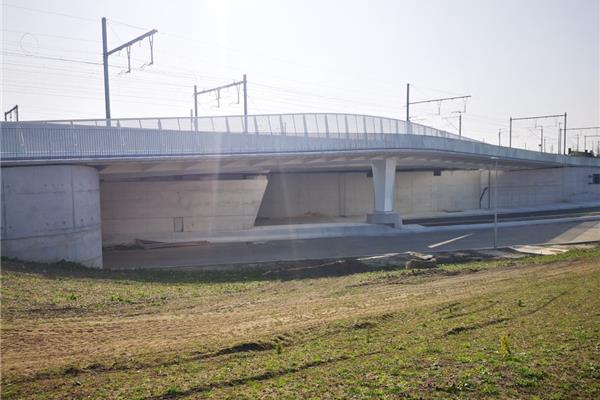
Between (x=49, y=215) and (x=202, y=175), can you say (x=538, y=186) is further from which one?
(x=49, y=215)

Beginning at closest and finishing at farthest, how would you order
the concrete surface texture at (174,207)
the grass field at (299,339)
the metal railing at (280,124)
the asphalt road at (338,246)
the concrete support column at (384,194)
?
the grass field at (299,339)
the asphalt road at (338,246)
the metal railing at (280,124)
the concrete surface texture at (174,207)
the concrete support column at (384,194)

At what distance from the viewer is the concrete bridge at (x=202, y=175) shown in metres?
19.9

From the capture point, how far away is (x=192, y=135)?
2612cm

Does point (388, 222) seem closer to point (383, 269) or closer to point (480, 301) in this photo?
point (383, 269)

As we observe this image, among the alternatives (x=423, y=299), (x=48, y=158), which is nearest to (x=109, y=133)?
(x=48, y=158)

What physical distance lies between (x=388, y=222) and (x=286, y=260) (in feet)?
51.4

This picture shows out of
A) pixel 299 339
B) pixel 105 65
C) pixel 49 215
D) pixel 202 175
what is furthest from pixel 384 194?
pixel 299 339

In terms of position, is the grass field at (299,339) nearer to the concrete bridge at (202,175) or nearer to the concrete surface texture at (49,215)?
the concrete surface texture at (49,215)

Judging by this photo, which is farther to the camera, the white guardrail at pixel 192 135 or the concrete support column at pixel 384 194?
the concrete support column at pixel 384 194

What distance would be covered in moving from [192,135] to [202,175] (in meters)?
8.94

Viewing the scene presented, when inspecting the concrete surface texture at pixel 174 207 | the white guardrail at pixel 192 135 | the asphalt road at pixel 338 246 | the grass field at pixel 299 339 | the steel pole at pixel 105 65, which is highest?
the steel pole at pixel 105 65

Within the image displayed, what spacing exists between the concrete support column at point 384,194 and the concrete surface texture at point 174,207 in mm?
10020

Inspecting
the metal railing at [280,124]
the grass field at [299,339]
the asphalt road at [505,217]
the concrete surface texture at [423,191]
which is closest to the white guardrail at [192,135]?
the metal railing at [280,124]

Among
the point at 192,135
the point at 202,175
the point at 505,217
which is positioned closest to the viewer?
the point at 192,135
